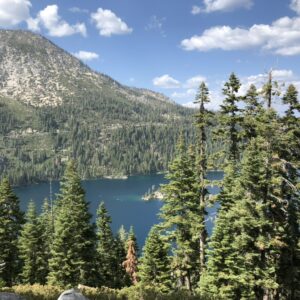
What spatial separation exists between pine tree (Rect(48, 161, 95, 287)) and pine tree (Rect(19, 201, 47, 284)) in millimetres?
7143

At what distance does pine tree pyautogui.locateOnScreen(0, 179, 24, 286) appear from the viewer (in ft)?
152

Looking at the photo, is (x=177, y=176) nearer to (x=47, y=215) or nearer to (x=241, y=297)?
(x=241, y=297)

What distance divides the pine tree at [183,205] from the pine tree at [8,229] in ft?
72.3

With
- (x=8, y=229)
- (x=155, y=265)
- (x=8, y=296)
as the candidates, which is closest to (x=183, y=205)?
(x=155, y=265)

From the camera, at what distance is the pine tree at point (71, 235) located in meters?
43.0

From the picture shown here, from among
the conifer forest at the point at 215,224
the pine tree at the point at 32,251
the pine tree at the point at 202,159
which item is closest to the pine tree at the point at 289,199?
the conifer forest at the point at 215,224

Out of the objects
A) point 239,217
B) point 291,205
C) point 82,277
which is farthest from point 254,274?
point 82,277

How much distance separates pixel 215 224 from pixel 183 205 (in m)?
3.52

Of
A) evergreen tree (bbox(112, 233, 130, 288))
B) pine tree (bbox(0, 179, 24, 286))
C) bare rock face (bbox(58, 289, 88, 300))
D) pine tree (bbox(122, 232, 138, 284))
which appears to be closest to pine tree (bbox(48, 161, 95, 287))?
pine tree (bbox(0, 179, 24, 286))

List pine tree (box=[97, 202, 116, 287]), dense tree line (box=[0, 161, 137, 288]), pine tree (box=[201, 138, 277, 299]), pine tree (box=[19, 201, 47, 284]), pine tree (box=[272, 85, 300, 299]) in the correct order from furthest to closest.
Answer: pine tree (box=[97, 202, 116, 287])
pine tree (box=[19, 201, 47, 284])
dense tree line (box=[0, 161, 137, 288])
pine tree (box=[272, 85, 300, 299])
pine tree (box=[201, 138, 277, 299])

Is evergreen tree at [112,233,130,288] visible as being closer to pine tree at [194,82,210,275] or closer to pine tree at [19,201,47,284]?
pine tree at [19,201,47,284]

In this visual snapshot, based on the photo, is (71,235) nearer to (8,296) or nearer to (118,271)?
(118,271)

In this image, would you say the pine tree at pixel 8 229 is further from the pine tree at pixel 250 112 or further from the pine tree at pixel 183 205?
the pine tree at pixel 250 112

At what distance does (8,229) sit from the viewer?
47.0 m
